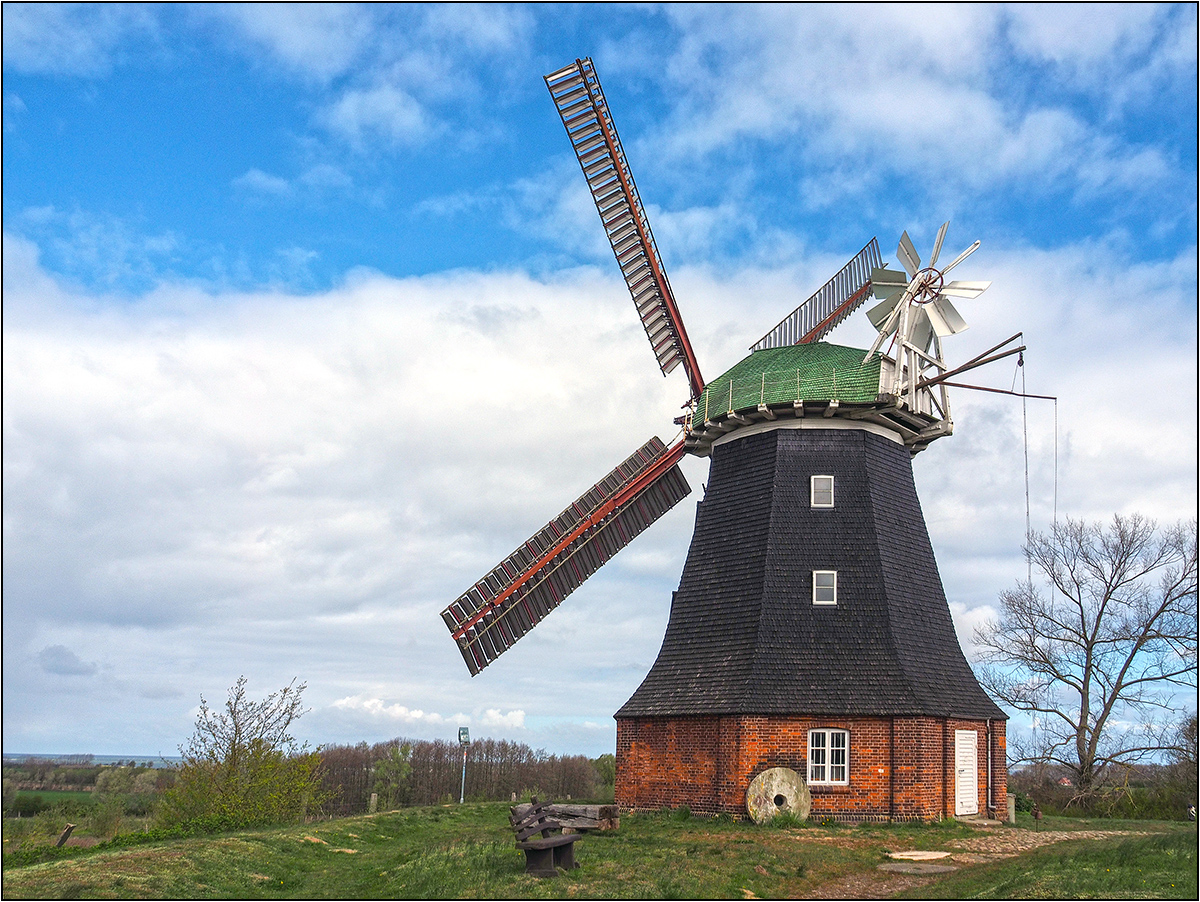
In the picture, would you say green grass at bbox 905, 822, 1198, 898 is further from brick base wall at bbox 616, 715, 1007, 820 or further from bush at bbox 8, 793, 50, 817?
bush at bbox 8, 793, 50, 817

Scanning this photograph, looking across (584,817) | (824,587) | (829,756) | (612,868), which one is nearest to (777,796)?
(829,756)

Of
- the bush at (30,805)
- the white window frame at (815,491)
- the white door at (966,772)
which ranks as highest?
the white window frame at (815,491)

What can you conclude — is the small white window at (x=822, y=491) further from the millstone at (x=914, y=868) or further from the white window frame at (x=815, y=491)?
the millstone at (x=914, y=868)

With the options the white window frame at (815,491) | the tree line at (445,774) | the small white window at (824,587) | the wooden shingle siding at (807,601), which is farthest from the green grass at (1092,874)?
the tree line at (445,774)

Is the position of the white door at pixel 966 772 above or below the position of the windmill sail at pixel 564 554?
below

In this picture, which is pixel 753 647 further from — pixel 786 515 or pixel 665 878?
pixel 665 878

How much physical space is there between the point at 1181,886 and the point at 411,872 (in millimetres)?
8471

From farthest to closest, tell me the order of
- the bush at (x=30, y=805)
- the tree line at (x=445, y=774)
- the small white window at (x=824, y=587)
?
1. the tree line at (x=445, y=774)
2. the bush at (x=30, y=805)
3. the small white window at (x=824, y=587)

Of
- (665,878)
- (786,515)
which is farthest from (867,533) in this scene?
(665,878)

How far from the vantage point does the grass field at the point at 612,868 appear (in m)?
10.8

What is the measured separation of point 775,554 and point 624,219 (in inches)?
331

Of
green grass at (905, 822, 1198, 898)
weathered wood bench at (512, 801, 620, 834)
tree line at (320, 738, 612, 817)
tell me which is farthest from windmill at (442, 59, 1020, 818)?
tree line at (320, 738, 612, 817)

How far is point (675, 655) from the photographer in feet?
65.1

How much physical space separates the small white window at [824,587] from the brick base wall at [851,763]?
2305mm
